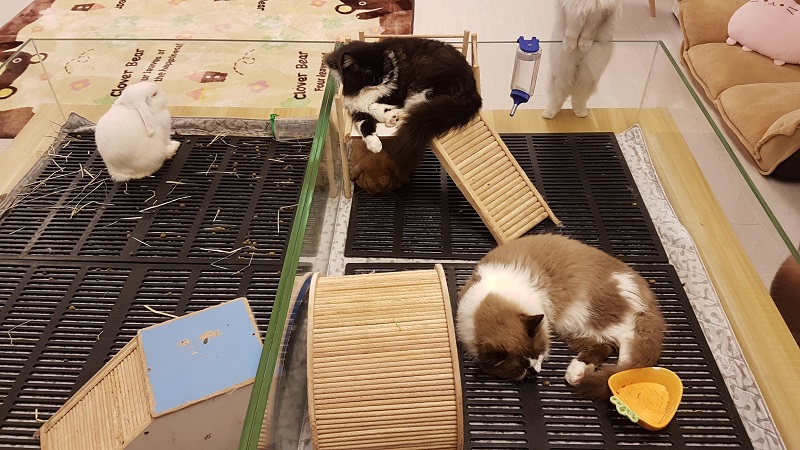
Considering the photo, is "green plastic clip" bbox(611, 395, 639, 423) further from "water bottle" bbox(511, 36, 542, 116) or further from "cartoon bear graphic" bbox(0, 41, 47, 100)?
"cartoon bear graphic" bbox(0, 41, 47, 100)

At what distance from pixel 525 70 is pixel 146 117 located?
6.12ft

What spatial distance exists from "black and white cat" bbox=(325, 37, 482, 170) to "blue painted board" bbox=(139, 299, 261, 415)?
0.95 m

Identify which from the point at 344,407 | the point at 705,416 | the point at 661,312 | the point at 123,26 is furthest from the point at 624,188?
the point at 123,26

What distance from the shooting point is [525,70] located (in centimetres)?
292

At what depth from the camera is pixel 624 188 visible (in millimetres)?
2588

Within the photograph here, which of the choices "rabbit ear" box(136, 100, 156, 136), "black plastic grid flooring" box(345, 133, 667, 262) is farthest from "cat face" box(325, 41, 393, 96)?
"rabbit ear" box(136, 100, 156, 136)

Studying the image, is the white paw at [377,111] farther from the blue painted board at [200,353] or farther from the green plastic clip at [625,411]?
the green plastic clip at [625,411]

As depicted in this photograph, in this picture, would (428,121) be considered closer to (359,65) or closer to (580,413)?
(359,65)

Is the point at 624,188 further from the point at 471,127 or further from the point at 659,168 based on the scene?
the point at 471,127

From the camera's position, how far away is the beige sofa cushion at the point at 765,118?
8.48 feet

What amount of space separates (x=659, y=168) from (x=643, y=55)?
0.60 metres

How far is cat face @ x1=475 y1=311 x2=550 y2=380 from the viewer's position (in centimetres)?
169

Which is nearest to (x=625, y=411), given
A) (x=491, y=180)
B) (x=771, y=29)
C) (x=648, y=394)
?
(x=648, y=394)

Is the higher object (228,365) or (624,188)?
(228,365)
